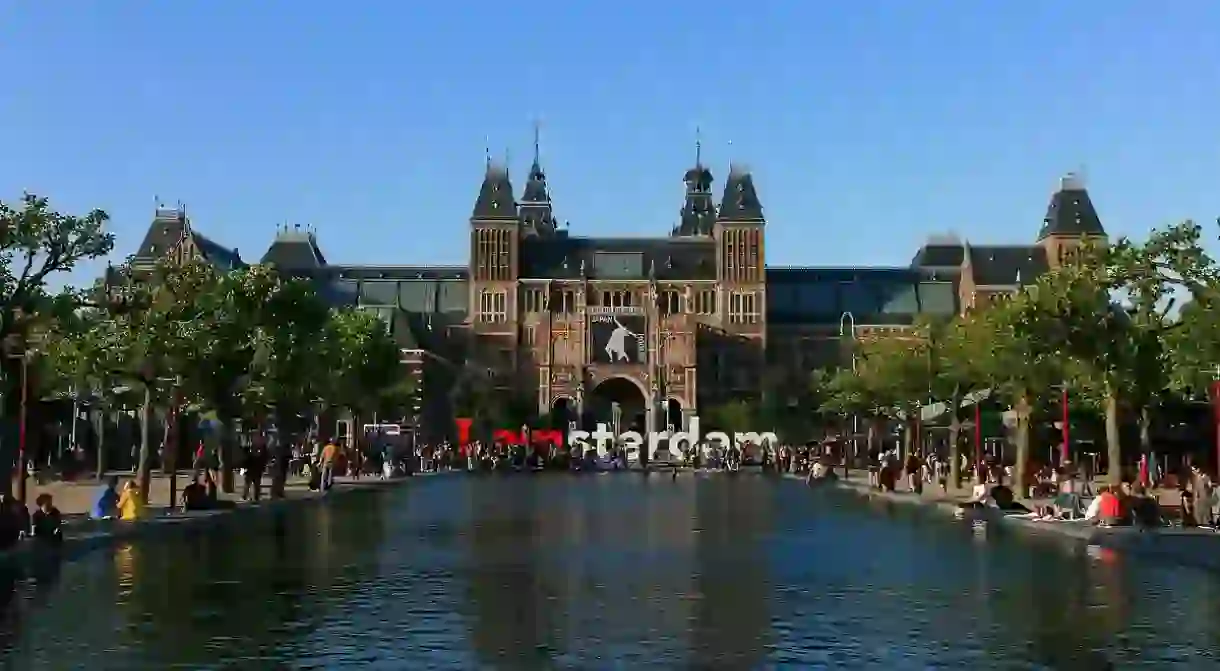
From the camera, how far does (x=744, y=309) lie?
15175 cm

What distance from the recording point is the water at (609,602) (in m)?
14.5

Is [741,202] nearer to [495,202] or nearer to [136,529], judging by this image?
[495,202]

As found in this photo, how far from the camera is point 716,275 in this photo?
153000 mm

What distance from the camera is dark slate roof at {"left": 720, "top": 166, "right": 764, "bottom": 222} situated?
150 m

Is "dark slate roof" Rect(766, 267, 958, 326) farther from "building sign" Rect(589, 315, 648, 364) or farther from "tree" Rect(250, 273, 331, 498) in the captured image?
"tree" Rect(250, 273, 331, 498)

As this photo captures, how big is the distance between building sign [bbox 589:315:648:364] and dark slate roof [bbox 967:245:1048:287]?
30.6 meters

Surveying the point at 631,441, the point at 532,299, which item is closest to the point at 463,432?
the point at 631,441

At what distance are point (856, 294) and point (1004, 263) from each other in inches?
602

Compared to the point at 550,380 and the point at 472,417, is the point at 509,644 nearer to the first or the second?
the point at 472,417

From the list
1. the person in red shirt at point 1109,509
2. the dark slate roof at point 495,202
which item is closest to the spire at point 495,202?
the dark slate roof at point 495,202

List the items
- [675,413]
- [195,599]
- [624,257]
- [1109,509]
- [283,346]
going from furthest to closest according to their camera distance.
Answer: [624,257] < [675,413] < [283,346] < [1109,509] < [195,599]

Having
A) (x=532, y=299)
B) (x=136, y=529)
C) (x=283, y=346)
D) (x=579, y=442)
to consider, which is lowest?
(x=136, y=529)

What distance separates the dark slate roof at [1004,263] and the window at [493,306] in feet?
137

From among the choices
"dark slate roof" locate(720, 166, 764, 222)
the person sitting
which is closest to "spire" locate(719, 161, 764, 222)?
"dark slate roof" locate(720, 166, 764, 222)
